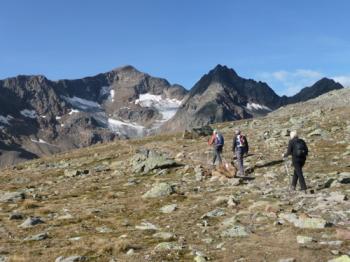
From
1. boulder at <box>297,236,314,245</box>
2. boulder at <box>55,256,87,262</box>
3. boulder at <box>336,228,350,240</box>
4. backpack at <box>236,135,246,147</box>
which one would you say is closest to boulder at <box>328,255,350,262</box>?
boulder at <box>297,236,314,245</box>

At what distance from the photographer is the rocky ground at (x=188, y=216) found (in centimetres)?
1627

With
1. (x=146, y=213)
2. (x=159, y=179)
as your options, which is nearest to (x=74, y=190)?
(x=159, y=179)

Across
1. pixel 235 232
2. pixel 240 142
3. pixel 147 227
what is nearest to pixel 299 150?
pixel 240 142

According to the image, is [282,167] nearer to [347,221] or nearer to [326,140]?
[326,140]

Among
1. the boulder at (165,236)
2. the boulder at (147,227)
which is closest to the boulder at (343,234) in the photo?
the boulder at (165,236)

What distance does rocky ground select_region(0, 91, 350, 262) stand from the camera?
16266mm

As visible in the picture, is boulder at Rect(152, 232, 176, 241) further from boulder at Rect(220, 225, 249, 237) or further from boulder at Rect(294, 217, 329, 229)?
boulder at Rect(294, 217, 329, 229)

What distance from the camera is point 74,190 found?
117ft

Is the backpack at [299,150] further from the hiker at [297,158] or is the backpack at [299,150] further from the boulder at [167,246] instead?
the boulder at [167,246]

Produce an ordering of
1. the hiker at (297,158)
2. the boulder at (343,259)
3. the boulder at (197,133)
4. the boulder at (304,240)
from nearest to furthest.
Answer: the boulder at (343,259) → the boulder at (304,240) → the hiker at (297,158) → the boulder at (197,133)

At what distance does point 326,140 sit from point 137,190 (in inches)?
754

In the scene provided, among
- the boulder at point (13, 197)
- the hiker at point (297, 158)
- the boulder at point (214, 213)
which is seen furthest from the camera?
the boulder at point (13, 197)

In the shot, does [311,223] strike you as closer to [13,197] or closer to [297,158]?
[297,158]

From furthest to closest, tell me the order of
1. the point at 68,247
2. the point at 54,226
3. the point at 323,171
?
the point at 323,171 → the point at 54,226 → the point at 68,247
